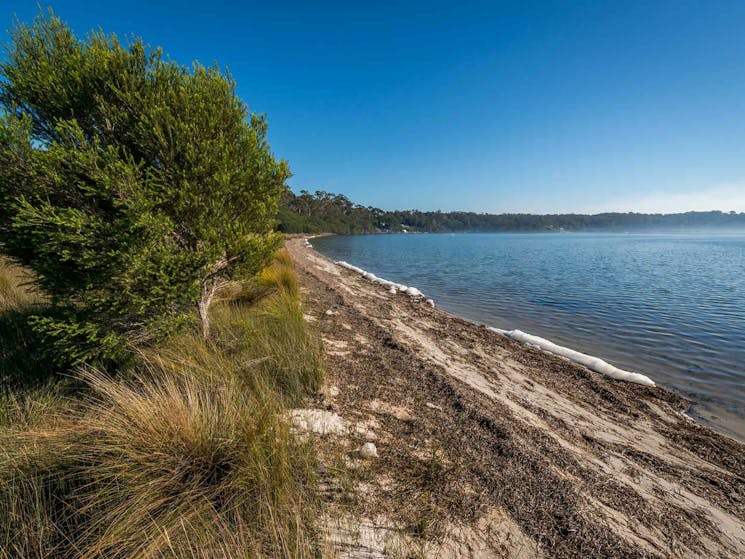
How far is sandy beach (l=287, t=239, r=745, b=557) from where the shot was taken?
2.53 meters

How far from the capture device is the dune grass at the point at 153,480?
200 cm

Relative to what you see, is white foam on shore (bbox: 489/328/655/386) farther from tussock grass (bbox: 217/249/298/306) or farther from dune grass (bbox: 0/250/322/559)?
dune grass (bbox: 0/250/322/559)

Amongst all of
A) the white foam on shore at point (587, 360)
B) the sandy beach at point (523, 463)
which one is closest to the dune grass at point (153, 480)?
the sandy beach at point (523, 463)

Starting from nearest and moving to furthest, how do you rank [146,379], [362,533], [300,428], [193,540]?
1. [193,540]
2. [362,533]
3. [300,428]
4. [146,379]


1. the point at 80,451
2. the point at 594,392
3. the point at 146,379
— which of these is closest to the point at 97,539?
the point at 80,451

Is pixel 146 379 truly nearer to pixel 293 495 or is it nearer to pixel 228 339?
pixel 228 339

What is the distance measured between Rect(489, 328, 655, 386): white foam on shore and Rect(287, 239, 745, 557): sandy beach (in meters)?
0.31

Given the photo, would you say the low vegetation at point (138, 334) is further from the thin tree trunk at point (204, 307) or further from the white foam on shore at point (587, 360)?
the white foam on shore at point (587, 360)

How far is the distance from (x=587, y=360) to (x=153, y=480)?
934 centimetres

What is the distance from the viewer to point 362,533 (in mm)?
2414

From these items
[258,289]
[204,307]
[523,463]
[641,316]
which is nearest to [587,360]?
[523,463]

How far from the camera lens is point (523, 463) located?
3.39m

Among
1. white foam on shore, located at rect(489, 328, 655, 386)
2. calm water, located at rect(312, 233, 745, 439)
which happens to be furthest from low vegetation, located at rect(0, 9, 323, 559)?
calm water, located at rect(312, 233, 745, 439)

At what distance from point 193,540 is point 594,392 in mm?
7355
